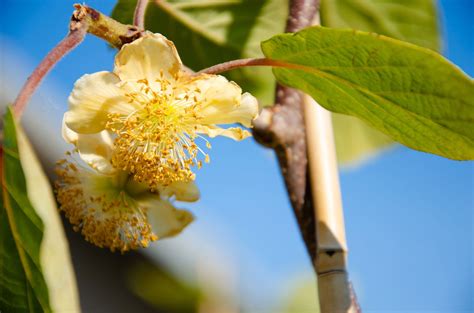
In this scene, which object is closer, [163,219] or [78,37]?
[78,37]

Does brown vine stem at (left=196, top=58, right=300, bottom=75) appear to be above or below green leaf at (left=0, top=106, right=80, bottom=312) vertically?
above

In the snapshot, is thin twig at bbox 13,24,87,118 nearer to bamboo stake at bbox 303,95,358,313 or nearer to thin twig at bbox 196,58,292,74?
thin twig at bbox 196,58,292,74

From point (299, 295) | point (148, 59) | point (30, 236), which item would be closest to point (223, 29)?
point (148, 59)

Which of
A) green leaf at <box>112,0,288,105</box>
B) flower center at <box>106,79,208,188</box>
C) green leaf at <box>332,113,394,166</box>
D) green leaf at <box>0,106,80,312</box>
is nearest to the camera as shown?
green leaf at <box>0,106,80,312</box>

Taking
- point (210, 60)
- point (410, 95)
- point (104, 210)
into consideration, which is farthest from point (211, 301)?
point (410, 95)

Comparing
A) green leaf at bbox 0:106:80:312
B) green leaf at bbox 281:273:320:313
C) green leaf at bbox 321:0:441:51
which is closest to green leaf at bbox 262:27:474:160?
green leaf at bbox 0:106:80:312

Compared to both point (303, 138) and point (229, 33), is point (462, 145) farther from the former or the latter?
point (229, 33)

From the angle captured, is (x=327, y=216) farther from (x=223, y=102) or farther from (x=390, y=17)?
(x=390, y=17)
